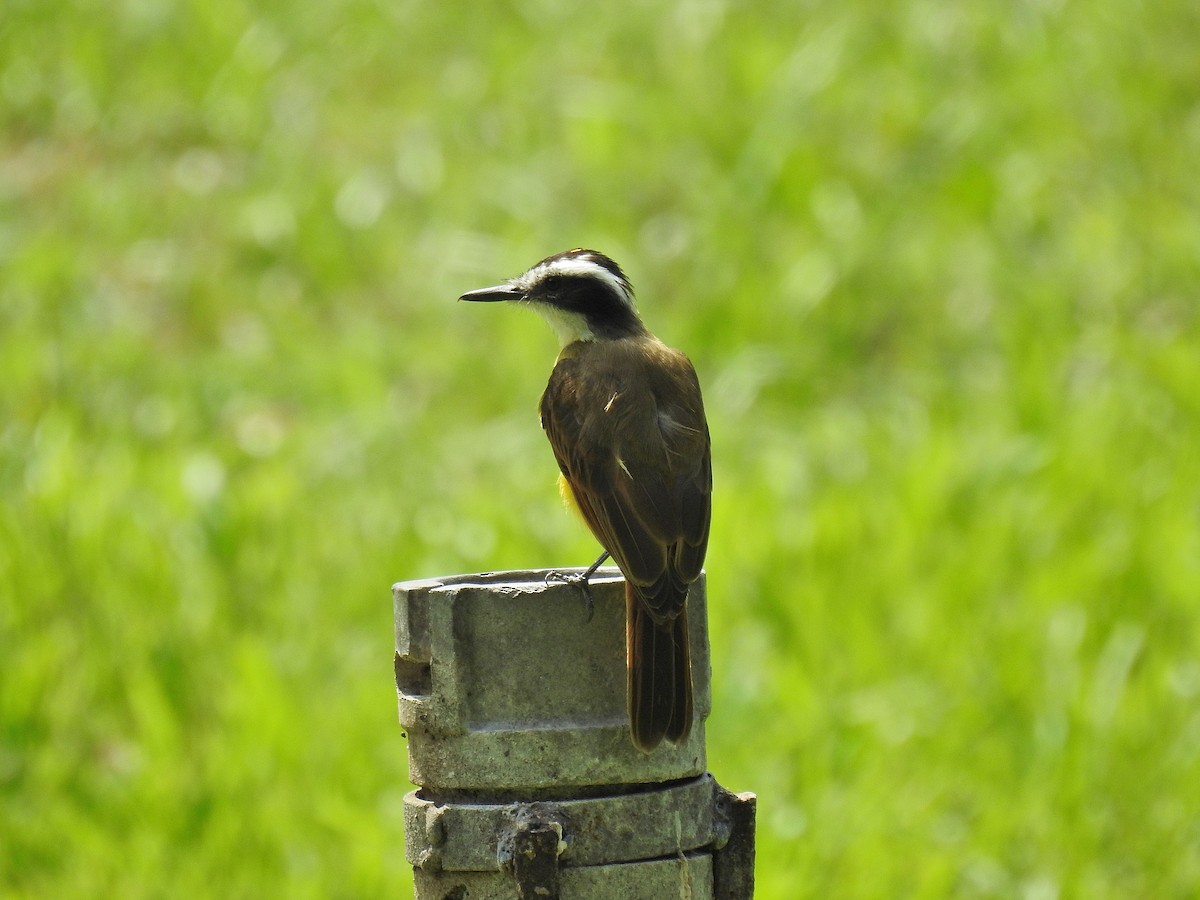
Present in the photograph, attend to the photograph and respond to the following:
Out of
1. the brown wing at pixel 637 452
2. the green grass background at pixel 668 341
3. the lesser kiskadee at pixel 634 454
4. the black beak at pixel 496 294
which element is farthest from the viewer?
the green grass background at pixel 668 341

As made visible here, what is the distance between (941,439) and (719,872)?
571 centimetres

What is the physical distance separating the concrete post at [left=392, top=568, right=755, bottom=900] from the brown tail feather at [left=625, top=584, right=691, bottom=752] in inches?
2.1

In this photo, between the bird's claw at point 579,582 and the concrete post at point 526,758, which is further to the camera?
the bird's claw at point 579,582

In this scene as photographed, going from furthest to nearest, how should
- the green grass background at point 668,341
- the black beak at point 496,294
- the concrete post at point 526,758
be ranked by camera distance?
the green grass background at point 668,341 < the black beak at point 496,294 < the concrete post at point 526,758

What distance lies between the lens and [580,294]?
5.05 m

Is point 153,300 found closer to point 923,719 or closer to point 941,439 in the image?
point 941,439

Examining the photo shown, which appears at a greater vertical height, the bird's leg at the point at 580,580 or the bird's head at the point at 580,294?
the bird's head at the point at 580,294

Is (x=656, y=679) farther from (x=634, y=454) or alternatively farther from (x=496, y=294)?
(x=496, y=294)

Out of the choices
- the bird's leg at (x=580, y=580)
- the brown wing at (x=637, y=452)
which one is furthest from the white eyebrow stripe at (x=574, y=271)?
the bird's leg at (x=580, y=580)

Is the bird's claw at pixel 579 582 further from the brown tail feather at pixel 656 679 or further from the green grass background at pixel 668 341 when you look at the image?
the green grass background at pixel 668 341

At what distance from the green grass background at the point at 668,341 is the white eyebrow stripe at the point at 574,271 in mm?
2024

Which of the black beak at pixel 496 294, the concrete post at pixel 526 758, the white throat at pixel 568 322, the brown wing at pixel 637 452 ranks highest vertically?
the black beak at pixel 496 294

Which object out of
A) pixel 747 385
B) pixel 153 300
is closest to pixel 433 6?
pixel 153 300

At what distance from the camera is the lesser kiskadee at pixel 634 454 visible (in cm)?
308
